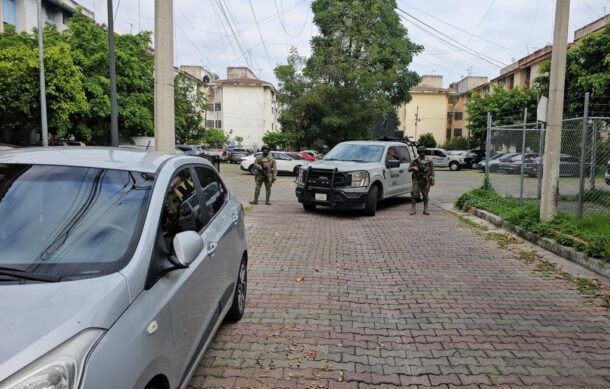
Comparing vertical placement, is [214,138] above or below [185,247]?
above

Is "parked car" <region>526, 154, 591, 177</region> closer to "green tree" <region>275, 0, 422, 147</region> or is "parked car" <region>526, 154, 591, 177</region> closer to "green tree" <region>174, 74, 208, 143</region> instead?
"green tree" <region>275, 0, 422, 147</region>

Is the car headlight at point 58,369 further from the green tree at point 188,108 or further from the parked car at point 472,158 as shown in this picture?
the parked car at point 472,158

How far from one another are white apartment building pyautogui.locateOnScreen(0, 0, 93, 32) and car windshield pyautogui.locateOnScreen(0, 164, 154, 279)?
31415 mm

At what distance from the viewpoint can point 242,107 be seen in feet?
226

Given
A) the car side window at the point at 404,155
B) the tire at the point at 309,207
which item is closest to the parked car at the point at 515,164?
the car side window at the point at 404,155

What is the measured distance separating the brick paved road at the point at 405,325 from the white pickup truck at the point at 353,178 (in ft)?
11.2

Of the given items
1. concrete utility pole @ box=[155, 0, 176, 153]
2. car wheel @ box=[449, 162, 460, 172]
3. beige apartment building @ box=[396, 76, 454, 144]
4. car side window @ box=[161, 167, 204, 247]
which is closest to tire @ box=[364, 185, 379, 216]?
concrete utility pole @ box=[155, 0, 176, 153]

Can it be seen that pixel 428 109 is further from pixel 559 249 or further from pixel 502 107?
pixel 559 249

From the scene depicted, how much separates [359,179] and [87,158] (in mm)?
8786

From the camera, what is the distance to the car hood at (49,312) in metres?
1.81

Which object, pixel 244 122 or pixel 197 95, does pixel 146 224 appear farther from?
pixel 244 122

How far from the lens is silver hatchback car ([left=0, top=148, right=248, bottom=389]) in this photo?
6.27 feet

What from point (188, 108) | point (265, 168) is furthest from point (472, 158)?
point (265, 168)

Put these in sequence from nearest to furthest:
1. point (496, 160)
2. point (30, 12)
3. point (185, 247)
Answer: point (185, 247)
point (496, 160)
point (30, 12)
